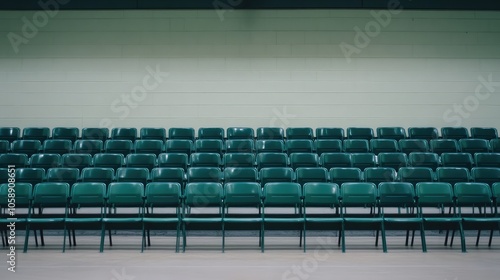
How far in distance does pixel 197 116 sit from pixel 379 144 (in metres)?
3.61

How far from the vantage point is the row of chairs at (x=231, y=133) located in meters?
9.89

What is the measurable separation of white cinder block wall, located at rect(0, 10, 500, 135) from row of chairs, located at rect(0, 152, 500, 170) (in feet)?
7.28

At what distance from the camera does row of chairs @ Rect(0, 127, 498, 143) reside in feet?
32.4

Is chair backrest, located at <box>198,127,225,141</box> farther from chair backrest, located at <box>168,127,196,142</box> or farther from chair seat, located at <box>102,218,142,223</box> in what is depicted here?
chair seat, located at <box>102,218,142,223</box>

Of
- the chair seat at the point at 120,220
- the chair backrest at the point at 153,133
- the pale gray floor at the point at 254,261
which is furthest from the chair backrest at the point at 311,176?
the chair backrest at the point at 153,133

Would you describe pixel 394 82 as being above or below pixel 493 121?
above

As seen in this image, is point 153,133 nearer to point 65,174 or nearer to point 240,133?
point 240,133

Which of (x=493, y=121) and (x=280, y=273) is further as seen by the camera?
(x=493, y=121)

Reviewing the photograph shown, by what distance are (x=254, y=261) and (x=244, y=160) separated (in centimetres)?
287

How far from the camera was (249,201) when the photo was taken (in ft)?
23.1

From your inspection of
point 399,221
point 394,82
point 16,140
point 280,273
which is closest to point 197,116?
point 16,140

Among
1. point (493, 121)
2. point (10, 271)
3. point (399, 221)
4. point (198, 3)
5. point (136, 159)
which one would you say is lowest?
point (10, 271)

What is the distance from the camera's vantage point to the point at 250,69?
10930mm

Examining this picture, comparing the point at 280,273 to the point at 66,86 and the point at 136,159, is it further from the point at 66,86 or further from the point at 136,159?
the point at 66,86
